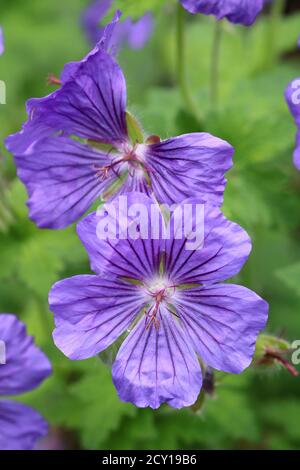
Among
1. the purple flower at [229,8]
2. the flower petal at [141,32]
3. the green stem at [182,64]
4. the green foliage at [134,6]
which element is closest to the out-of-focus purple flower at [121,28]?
the flower petal at [141,32]

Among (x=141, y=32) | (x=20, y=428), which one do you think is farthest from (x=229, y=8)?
(x=141, y=32)

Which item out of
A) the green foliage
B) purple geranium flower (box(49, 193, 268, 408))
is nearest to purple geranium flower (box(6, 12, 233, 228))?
purple geranium flower (box(49, 193, 268, 408))

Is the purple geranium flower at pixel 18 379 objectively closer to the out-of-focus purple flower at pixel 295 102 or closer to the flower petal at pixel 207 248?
the flower petal at pixel 207 248

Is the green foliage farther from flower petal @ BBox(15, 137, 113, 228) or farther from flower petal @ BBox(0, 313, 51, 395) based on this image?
flower petal @ BBox(0, 313, 51, 395)

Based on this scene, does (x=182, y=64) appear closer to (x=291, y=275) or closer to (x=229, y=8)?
(x=229, y=8)

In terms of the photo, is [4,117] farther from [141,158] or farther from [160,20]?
[141,158]
